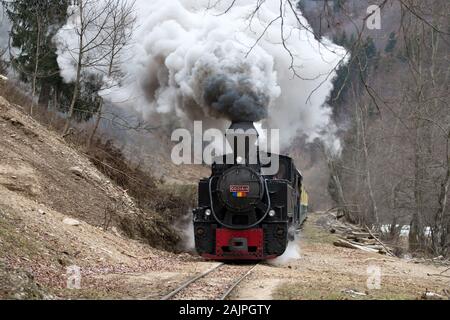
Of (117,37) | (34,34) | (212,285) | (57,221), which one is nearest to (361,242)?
(117,37)

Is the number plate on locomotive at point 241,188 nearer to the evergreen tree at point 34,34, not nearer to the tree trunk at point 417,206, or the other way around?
the tree trunk at point 417,206

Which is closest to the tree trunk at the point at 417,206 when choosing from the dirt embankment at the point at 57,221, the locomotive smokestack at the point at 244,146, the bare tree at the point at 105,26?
the locomotive smokestack at the point at 244,146

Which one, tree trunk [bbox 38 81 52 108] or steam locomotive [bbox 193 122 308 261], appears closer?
steam locomotive [bbox 193 122 308 261]

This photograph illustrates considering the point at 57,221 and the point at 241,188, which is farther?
the point at 241,188

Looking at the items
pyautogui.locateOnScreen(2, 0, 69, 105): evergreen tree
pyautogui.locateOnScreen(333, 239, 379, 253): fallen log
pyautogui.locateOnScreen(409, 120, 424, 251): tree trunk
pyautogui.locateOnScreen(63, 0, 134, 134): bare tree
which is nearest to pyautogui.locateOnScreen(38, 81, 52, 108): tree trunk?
pyautogui.locateOnScreen(2, 0, 69, 105): evergreen tree

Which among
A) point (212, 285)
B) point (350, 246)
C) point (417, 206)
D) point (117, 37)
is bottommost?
point (350, 246)

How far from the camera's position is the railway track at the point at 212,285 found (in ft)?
24.7

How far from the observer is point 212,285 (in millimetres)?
8805

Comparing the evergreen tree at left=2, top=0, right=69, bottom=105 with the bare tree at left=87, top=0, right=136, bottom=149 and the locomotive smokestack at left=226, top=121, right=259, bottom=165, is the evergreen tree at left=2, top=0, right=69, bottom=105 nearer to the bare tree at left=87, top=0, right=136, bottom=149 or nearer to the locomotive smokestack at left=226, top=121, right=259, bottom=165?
the bare tree at left=87, top=0, right=136, bottom=149

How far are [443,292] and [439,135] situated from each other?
11919mm

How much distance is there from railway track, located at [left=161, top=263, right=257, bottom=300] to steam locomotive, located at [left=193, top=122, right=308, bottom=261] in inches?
47.9

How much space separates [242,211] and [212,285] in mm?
4038

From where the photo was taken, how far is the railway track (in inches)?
297

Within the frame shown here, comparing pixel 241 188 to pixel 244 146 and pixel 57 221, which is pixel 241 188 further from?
pixel 57 221
